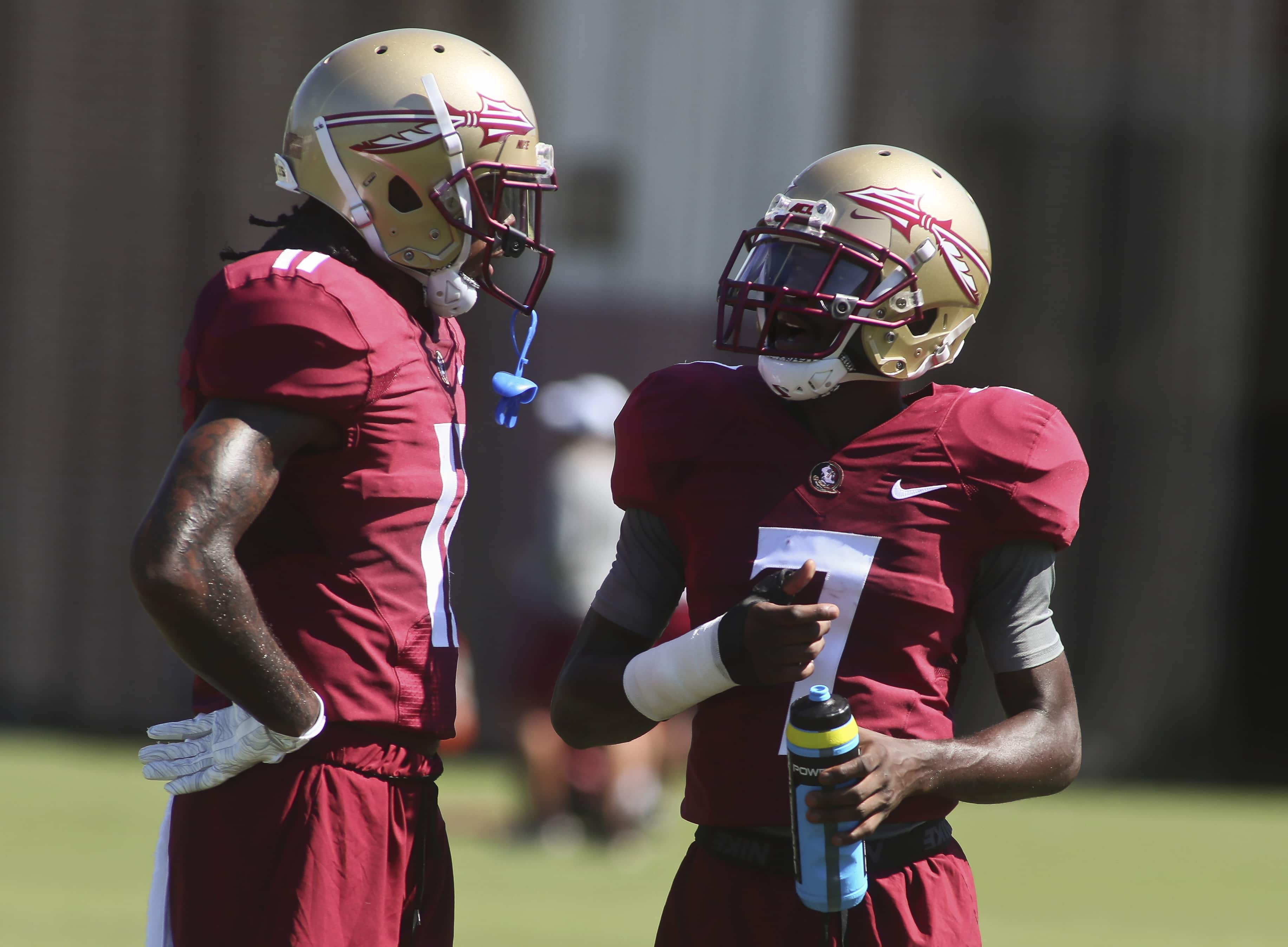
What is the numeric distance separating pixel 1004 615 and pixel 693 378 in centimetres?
48

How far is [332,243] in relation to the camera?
206cm

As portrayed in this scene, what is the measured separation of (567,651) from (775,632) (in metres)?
3.36

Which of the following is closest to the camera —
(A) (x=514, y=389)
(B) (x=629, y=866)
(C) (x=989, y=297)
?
(A) (x=514, y=389)

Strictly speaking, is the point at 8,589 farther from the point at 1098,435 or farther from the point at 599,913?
the point at 1098,435

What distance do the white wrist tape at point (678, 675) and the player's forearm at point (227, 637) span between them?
1.27 feet

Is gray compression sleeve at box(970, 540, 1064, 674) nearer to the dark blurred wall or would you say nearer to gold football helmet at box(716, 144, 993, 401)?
gold football helmet at box(716, 144, 993, 401)

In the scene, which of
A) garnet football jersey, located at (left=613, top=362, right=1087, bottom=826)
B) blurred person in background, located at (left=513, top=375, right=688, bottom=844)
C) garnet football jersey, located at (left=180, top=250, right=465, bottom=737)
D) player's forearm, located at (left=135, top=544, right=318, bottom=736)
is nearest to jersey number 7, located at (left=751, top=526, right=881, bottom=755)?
garnet football jersey, located at (left=613, top=362, right=1087, bottom=826)

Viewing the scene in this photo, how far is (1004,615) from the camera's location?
72.0 inches

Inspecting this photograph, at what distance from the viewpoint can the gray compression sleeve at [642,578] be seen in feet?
6.28

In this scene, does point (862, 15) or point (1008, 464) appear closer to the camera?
point (1008, 464)

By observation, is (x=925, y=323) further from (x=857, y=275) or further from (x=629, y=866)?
(x=629, y=866)

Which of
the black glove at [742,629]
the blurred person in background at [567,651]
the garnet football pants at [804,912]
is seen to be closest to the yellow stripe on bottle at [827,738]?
the black glove at [742,629]

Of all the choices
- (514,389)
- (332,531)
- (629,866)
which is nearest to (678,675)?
(332,531)

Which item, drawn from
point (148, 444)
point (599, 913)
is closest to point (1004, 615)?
point (599, 913)
